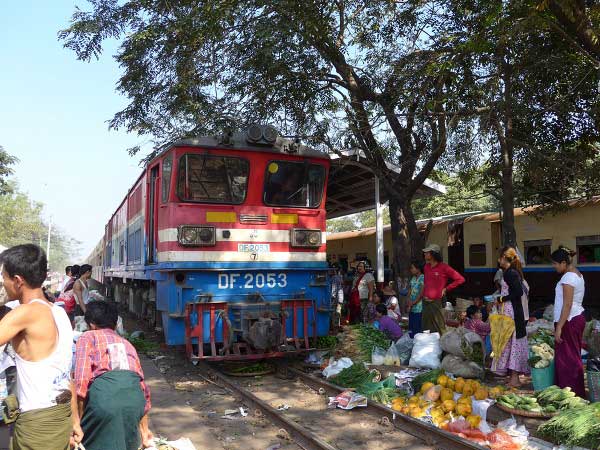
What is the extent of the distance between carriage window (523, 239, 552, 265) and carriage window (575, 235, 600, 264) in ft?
2.40

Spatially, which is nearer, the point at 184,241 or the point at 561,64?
the point at 184,241

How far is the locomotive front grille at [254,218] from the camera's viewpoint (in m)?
8.17

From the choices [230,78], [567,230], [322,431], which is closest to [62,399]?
[322,431]

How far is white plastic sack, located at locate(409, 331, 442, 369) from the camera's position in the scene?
297 inches

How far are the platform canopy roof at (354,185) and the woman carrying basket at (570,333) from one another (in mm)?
5638

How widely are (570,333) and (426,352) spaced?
7.05 feet

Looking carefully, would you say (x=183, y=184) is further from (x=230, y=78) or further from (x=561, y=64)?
(x=561, y=64)

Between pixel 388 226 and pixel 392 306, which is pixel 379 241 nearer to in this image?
pixel 392 306

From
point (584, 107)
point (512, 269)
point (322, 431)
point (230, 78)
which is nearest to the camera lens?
point (322, 431)

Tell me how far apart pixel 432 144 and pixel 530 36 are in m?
2.73

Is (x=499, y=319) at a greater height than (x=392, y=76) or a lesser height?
lesser

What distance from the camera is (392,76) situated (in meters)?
11.3

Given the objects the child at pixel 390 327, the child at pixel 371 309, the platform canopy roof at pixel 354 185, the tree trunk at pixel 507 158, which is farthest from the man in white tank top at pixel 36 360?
the tree trunk at pixel 507 158

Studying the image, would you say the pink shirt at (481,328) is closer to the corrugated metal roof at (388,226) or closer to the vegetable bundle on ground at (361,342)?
the vegetable bundle on ground at (361,342)
